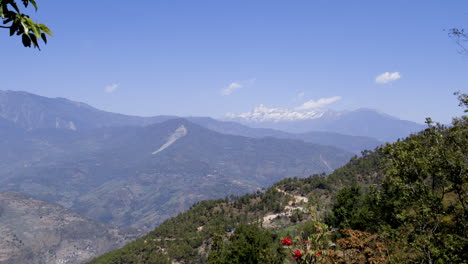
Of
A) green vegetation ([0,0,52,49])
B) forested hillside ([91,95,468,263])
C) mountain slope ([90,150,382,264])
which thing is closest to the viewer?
green vegetation ([0,0,52,49])

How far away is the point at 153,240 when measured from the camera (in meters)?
118

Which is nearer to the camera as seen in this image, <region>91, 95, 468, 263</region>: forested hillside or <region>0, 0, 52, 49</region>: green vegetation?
<region>0, 0, 52, 49</region>: green vegetation

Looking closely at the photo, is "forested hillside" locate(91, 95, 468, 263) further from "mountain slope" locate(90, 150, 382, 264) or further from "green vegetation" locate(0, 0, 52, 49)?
"green vegetation" locate(0, 0, 52, 49)

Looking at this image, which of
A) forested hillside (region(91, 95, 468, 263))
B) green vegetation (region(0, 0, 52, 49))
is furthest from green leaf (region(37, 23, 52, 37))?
forested hillside (region(91, 95, 468, 263))

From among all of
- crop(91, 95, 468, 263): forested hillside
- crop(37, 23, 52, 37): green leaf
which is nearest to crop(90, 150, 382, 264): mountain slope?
crop(91, 95, 468, 263): forested hillside

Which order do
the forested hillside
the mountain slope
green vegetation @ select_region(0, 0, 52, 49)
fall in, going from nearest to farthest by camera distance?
1. green vegetation @ select_region(0, 0, 52, 49)
2. the forested hillside
3. the mountain slope

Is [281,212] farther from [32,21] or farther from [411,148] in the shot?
[32,21]

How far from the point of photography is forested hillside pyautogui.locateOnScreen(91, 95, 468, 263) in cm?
1617

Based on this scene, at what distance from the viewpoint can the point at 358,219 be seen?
49062 millimetres

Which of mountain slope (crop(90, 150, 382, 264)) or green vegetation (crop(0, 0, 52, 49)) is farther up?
green vegetation (crop(0, 0, 52, 49))

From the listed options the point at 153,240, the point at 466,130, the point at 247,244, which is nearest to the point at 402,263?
the point at 466,130

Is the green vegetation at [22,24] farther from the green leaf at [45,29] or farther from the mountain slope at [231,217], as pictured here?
the mountain slope at [231,217]

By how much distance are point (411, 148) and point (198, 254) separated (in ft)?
283

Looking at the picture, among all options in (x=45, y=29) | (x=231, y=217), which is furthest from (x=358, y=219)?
(x=231, y=217)
